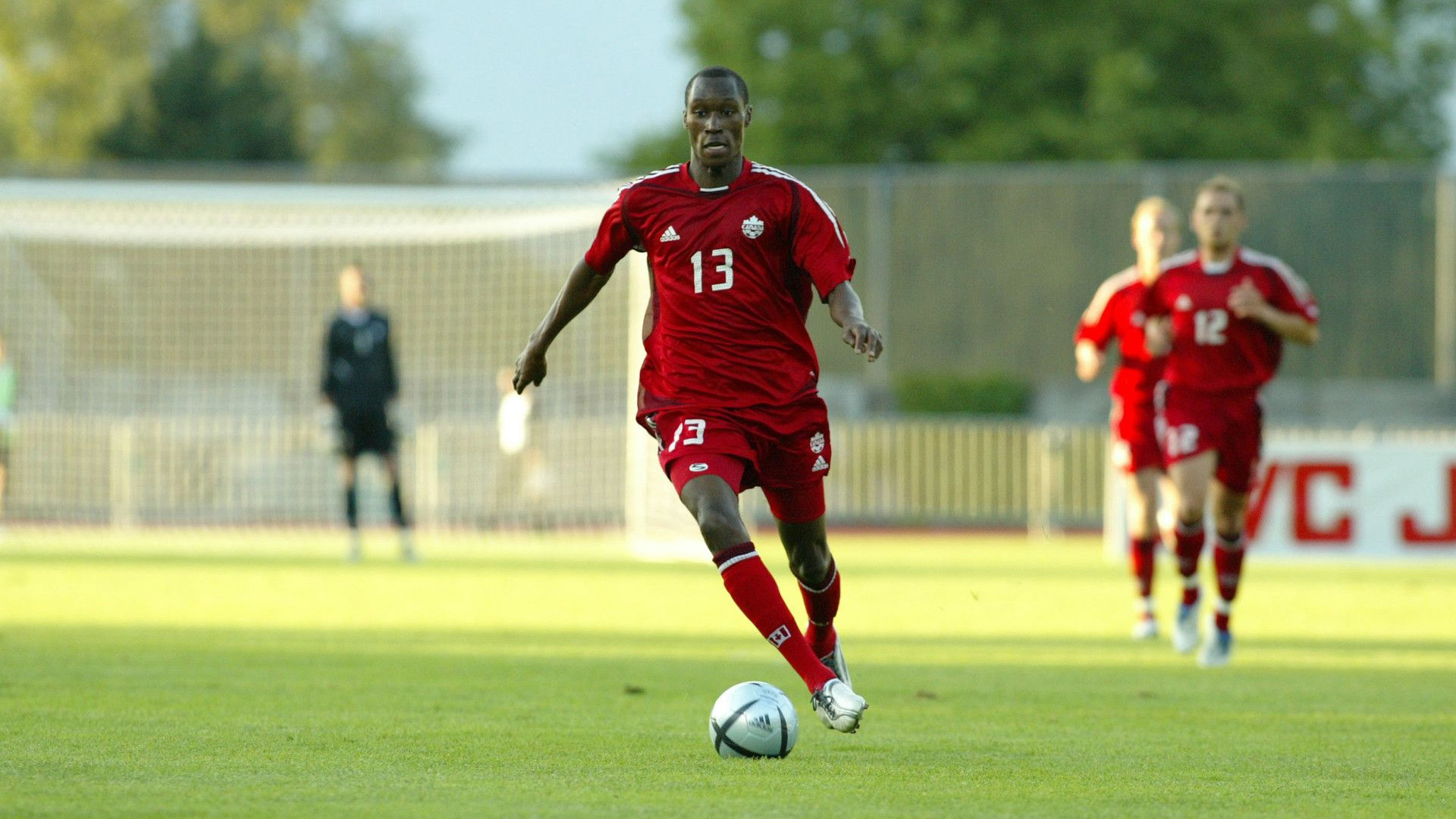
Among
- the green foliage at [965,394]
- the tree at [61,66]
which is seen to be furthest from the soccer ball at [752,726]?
the tree at [61,66]

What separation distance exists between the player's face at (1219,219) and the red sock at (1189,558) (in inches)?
59.3

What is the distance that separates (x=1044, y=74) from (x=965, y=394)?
12.9 meters

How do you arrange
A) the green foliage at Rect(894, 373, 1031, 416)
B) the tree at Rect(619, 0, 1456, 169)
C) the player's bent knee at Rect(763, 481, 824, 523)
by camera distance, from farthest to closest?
the tree at Rect(619, 0, 1456, 169)
the green foliage at Rect(894, 373, 1031, 416)
the player's bent knee at Rect(763, 481, 824, 523)

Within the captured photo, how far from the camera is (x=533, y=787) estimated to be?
5.34 meters

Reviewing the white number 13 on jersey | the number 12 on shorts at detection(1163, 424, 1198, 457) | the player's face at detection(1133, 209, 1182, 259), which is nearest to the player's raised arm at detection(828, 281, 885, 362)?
the white number 13 on jersey

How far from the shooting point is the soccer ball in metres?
5.99

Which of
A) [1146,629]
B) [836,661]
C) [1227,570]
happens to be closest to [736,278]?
[836,661]

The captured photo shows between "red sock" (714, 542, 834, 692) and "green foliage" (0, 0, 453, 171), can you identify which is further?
"green foliage" (0, 0, 453, 171)

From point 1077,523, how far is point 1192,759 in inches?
777

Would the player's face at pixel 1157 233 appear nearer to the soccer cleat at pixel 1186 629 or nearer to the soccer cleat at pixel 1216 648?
the soccer cleat at pixel 1186 629

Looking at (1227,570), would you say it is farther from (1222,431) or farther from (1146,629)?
(1146,629)

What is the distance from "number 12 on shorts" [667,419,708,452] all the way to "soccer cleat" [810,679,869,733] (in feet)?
3.16

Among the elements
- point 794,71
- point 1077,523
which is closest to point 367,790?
point 1077,523

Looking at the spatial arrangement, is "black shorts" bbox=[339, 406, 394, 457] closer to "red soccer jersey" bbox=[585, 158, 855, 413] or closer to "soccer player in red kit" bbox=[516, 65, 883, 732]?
"soccer player in red kit" bbox=[516, 65, 883, 732]
